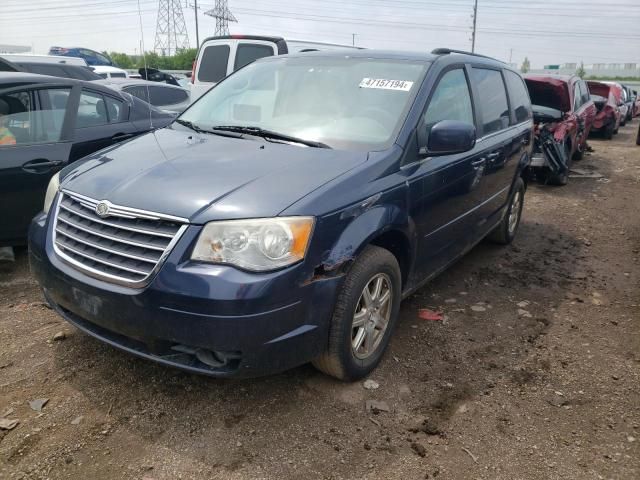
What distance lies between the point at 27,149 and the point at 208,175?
242 cm

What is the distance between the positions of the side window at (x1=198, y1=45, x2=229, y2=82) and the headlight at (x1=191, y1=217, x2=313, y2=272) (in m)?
7.09

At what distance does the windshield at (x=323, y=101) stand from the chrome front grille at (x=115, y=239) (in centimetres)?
113

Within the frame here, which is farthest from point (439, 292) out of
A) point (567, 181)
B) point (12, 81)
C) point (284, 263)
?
point (567, 181)

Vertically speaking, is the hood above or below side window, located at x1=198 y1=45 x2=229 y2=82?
below

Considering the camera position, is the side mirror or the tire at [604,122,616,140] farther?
the tire at [604,122,616,140]

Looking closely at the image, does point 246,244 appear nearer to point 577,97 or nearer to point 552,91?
point 552,91

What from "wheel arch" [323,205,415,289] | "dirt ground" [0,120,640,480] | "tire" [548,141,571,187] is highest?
"wheel arch" [323,205,415,289]

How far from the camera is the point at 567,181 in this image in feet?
30.1

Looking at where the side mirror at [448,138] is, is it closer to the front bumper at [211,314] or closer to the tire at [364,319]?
the tire at [364,319]

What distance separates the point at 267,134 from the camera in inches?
130

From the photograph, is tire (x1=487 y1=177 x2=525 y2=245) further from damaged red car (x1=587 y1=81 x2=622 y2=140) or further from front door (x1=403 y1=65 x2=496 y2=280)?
damaged red car (x1=587 y1=81 x2=622 y2=140)

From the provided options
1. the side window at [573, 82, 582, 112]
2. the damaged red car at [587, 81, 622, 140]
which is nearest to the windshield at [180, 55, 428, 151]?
the side window at [573, 82, 582, 112]

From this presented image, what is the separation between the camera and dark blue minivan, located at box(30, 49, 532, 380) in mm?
2375

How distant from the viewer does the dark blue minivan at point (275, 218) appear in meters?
2.38
